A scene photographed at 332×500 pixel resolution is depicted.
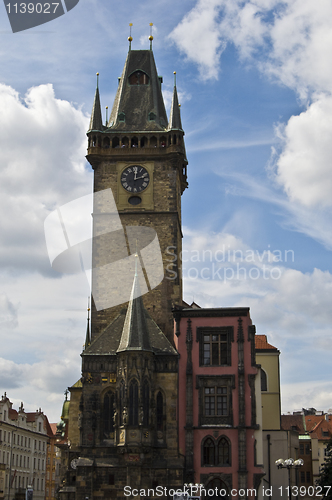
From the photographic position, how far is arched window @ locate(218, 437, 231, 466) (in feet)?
157

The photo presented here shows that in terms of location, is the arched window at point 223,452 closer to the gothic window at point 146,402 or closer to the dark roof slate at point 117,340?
the gothic window at point 146,402

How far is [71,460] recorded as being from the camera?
49719 millimetres

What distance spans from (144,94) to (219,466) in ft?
103

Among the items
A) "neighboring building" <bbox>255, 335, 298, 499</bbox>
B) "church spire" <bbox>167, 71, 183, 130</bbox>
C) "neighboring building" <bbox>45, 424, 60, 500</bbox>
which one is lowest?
"neighboring building" <bbox>45, 424, 60, 500</bbox>

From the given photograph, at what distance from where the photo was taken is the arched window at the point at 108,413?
158 feet

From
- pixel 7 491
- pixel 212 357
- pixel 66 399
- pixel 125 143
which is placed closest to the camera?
pixel 212 357

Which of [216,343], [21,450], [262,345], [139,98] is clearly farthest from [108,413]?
[21,450]

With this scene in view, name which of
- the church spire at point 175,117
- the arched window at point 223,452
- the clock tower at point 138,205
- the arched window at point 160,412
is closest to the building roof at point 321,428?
the clock tower at point 138,205

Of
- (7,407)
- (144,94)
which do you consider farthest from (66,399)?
(144,94)

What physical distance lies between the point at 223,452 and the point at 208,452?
3.31 feet

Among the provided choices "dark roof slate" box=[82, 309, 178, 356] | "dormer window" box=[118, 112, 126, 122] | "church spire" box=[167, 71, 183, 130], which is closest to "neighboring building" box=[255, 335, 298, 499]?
"dark roof slate" box=[82, 309, 178, 356]

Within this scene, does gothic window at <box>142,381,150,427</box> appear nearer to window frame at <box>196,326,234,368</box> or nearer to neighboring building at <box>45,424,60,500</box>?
window frame at <box>196,326,234,368</box>

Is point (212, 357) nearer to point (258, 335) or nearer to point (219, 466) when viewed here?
point (219, 466)

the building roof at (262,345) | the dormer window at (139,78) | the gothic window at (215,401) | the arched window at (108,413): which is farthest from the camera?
the building roof at (262,345)
